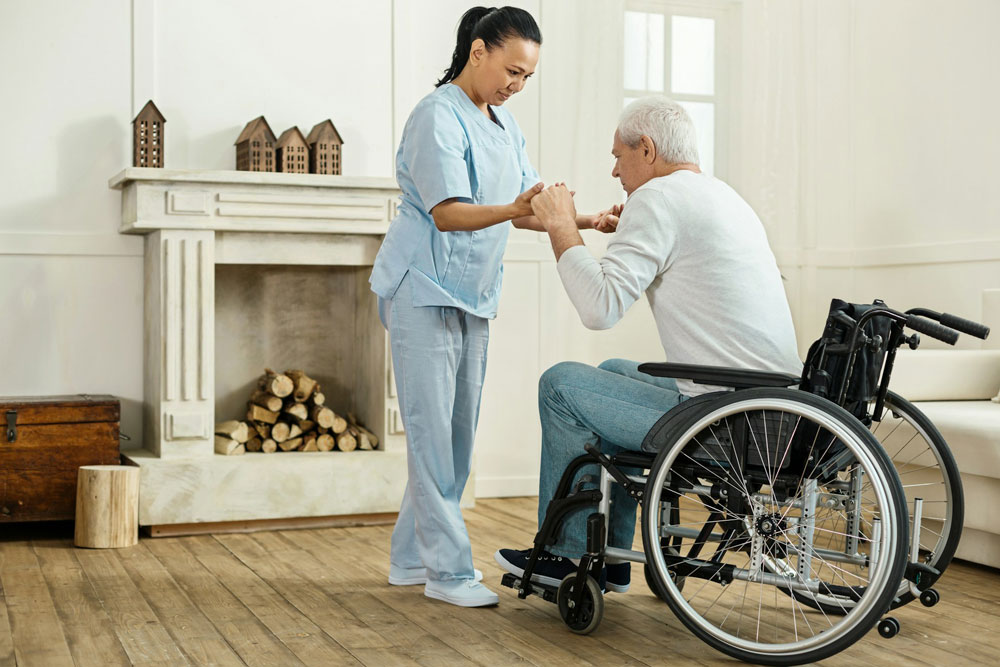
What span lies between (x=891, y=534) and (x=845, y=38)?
3.23m

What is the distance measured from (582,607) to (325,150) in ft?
6.79

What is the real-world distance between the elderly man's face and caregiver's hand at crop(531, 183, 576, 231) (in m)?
0.13

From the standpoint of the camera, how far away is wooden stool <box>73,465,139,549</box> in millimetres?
3250

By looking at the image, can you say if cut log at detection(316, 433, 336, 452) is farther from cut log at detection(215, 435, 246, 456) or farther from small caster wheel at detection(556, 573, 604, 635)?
small caster wheel at detection(556, 573, 604, 635)

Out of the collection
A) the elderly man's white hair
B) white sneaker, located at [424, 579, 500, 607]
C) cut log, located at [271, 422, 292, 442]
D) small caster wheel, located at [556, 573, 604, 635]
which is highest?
the elderly man's white hair

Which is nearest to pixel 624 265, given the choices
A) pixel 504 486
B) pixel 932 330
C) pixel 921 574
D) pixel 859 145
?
pixel 932 330

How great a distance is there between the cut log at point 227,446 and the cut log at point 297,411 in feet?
0.65

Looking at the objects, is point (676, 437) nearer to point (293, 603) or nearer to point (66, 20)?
point (293, 603)

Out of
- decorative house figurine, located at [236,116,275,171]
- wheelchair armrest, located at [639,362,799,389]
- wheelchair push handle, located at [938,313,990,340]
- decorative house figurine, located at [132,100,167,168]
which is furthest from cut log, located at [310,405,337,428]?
wheelchair push handle, located at [938,313,990,340]

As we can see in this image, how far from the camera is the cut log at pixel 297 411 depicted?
3.70 metres

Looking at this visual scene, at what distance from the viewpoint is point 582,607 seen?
89.2 inches

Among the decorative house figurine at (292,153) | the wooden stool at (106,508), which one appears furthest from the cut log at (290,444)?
the decorative house figurine at (292,153)

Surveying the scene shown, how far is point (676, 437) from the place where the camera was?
6.57ft

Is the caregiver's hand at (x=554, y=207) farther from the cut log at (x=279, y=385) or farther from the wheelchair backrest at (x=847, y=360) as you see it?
the cut log at (x=279, y=385)
